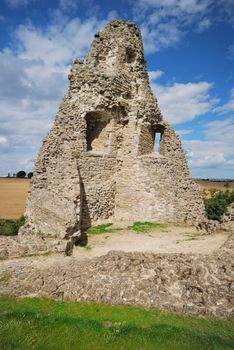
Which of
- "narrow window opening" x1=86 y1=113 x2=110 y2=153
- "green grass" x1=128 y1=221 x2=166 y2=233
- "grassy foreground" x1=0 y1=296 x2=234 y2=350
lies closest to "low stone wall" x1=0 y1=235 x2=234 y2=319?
"grassy foreground" x1=0 y1=296 x2=234 y2=350

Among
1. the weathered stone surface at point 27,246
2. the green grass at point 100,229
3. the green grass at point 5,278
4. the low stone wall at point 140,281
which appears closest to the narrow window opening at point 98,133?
the green grass at point 100,229

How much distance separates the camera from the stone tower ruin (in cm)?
1625

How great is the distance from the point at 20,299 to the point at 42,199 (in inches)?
245

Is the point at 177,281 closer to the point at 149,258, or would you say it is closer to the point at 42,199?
the point at 149,258

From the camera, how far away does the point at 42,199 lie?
14664 mm

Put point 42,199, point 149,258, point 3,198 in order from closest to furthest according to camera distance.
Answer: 1. point 149,258
2. point 42,199
3. point 3,198

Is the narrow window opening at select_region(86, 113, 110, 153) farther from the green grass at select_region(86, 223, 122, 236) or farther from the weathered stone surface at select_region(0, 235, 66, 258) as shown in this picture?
the weathered stone surface at select_region(0, 235, 66, 258)

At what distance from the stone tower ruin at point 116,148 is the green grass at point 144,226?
0.34 m

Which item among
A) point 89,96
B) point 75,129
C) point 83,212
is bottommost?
point 83,212

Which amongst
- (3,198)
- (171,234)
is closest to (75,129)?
(171,234)

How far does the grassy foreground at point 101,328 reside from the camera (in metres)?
6.95

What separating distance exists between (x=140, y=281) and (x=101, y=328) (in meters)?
1.81

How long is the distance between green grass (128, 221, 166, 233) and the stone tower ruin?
13.5 inches

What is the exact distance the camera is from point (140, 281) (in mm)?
9031
